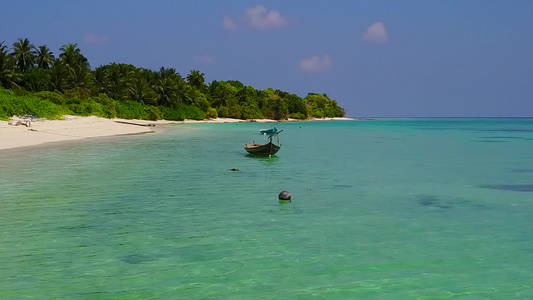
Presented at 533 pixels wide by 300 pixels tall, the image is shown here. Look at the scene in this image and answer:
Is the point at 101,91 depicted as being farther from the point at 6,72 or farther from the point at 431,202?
the point at 431,202

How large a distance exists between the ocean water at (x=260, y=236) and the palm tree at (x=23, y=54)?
81518mm

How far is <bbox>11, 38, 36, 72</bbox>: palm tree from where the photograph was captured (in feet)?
311

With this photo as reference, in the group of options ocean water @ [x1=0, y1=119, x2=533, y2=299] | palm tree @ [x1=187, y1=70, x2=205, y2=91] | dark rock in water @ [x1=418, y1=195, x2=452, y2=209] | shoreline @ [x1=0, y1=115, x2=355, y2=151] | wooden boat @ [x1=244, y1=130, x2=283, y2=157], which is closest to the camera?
ocean water @ [x1=0, y1=119, x2=533, y2=299]

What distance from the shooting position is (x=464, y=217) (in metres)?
14.2

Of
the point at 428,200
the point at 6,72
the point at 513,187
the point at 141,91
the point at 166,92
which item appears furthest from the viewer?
the point at 166,92

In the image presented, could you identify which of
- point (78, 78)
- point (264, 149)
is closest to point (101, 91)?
point (78, 78)

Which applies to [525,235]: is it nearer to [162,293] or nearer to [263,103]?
[162,293]

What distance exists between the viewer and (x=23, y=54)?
313 feet

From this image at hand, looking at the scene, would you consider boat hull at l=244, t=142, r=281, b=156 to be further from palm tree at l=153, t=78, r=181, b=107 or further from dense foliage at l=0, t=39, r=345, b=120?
palm tree at l=153, t=78, r=181, b=107

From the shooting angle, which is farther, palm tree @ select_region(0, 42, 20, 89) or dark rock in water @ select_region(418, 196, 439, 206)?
palm tree @ select_region(0, 42, 20, 89)

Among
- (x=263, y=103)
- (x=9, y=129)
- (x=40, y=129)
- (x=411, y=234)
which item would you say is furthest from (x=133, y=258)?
(x=263, y=103)

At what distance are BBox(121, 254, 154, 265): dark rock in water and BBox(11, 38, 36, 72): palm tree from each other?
9674 cm

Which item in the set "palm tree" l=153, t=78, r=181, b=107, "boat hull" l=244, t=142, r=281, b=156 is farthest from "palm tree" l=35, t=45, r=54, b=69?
"boat hull" l=244, t=142, r=281, b=156

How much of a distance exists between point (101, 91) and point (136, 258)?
96.6 meters
